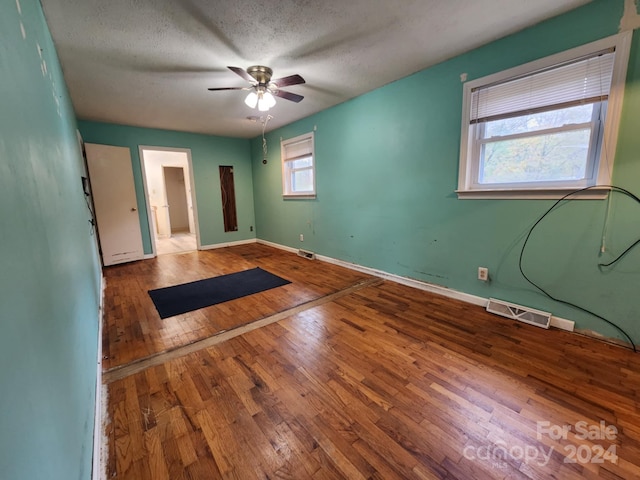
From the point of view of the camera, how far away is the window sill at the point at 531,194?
1.99 meters

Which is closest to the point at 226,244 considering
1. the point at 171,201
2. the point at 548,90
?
the point at 171,201

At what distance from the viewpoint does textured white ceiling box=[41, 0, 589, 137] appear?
1.87m

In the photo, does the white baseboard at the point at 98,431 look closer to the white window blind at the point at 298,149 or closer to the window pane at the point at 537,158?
the window pane at the point at 537,158

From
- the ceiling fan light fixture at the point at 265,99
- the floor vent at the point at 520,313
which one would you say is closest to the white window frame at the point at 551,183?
the floor vent at the point at 520,313

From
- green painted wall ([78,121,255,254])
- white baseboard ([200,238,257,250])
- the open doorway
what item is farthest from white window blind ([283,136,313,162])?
white baseboard ([200,238,257,250])

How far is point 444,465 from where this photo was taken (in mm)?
1183

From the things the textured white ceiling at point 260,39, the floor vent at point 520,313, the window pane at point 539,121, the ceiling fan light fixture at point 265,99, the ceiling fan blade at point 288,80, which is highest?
the textured white ceiling at point 260,39

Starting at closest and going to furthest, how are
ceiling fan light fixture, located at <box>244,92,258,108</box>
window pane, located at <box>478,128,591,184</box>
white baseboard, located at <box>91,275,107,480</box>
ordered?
white baseboard, located at <box>91,275,107,480</box>
window pane, located at <box>478,128,591,184</box>
ceiling fan light fixture, located at <box>244,92,258,108</box>

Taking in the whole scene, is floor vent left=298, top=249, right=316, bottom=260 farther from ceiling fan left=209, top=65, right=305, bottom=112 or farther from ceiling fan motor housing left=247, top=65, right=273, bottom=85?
ceiling fan motor housing left=247, top=65, right=273, bottom=85

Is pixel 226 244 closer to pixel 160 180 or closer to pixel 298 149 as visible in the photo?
pixel 298 149

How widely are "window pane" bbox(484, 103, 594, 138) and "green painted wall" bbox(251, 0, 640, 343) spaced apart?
233 mm

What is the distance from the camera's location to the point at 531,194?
2254 mm

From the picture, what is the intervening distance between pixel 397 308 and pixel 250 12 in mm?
2782

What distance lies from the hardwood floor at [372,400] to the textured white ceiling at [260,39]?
245 centimetres
